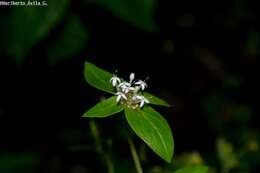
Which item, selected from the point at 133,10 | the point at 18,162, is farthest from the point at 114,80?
the point at 18,162

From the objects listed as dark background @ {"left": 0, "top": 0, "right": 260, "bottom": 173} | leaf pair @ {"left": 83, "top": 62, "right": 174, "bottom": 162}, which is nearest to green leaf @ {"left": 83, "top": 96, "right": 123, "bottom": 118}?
leaf pair @ {"left": 83, "top": 62, "right": 174, "bottom": 162}

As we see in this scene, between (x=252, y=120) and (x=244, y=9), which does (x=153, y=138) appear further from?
(x=244, y=9)

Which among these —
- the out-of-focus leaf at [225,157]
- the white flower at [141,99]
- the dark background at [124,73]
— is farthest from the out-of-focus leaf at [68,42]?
the white flower at [141,99]

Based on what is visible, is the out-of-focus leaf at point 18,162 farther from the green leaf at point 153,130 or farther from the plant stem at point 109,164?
the green leaf at point 153,130

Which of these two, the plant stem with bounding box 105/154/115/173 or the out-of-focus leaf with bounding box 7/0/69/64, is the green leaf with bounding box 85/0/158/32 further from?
the plant stem with bounding box 105/154/115/173

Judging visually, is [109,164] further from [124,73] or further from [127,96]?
[124,73]
